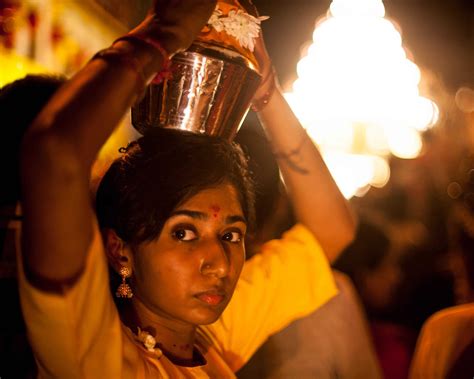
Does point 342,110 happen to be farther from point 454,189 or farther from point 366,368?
point 366,368

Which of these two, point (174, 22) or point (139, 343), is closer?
point (174, 22)

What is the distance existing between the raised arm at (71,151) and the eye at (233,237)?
67cm

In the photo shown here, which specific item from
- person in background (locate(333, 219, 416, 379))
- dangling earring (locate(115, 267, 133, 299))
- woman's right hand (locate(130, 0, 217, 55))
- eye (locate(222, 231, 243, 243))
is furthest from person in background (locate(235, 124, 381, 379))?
person in background (locate(333, 219, 416, 379))

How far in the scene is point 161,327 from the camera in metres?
1.86

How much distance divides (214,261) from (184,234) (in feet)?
0.40

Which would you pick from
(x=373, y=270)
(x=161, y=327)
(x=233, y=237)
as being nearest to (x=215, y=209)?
(x=233, y=237)

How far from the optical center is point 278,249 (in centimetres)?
230

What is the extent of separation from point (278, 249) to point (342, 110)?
4519mm

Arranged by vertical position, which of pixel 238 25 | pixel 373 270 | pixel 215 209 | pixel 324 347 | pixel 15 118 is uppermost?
pixel 238 25

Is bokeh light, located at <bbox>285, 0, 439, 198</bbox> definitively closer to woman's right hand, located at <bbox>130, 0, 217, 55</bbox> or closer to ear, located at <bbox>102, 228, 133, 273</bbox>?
ear, located at <bbox>102, 228, 133, 273</bbox>

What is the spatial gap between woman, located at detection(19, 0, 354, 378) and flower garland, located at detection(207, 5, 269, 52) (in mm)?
202

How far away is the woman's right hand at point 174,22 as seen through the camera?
1.36 meters

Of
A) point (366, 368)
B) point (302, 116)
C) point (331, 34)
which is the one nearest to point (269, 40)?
point (302, 116)

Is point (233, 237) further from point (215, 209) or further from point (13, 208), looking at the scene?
point (13, 208)
